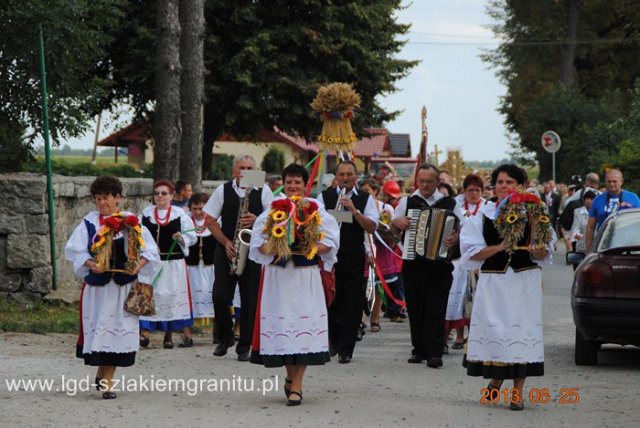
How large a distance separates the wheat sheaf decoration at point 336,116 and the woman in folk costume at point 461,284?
1.42 meters

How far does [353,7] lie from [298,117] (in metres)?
3.67

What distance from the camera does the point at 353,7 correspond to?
112 ft

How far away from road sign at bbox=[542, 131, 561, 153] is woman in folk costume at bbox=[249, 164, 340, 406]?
105 feet

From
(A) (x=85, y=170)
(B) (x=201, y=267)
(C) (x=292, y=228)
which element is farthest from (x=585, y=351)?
(A) (x=85, y=170)

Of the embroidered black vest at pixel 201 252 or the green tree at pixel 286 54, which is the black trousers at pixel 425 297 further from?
the green tree at pixel 286 54

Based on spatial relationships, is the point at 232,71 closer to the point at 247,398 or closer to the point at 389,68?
the point at 389,68

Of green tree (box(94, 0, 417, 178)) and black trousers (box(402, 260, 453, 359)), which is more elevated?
green tree (box(94, 0, 417, 178))

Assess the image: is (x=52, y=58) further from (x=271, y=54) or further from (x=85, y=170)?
(x=85, y=170)

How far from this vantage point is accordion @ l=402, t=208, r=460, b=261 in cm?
1227

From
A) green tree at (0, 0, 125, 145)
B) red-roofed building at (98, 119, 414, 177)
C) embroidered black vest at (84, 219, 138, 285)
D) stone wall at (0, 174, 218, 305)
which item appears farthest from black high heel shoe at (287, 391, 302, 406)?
red-roofed building at (98, 119, 414, 177)

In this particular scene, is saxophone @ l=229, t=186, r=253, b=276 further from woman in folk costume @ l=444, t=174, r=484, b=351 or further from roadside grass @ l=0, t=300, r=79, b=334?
roadside grass @ l=0, t=300, r=79, b=334

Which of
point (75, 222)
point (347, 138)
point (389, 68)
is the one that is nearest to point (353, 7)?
point (389, 68)

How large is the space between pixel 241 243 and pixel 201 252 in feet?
7.22

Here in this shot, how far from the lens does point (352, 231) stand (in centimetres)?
1277
